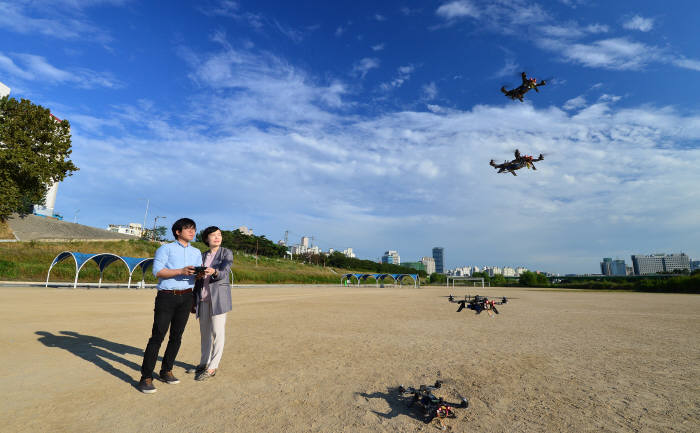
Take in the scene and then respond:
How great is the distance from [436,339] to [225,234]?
312 feet

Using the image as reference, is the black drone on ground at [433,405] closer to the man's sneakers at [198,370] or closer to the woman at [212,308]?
the woman at [212,308]

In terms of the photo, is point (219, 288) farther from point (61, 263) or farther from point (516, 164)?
point (61, 263)

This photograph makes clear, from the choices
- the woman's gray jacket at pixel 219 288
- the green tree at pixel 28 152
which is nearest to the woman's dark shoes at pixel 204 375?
the woman's gray jacket at pixel 219 288

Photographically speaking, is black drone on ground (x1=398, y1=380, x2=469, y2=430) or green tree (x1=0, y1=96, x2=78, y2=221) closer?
black drone on ground (x1=398, y1=380, x2=469, y2=430)

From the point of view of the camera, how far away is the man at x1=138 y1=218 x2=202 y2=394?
4109 mm

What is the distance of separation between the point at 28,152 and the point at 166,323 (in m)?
42.5

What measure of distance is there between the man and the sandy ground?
35 centimetres

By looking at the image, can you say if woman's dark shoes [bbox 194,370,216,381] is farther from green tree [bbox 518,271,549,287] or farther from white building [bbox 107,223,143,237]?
white building [bbox 107,223,143,237]

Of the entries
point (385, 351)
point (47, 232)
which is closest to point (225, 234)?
point (47, 232)

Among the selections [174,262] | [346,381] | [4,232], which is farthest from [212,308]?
[4,232]

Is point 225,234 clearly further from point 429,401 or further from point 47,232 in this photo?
point 429,401

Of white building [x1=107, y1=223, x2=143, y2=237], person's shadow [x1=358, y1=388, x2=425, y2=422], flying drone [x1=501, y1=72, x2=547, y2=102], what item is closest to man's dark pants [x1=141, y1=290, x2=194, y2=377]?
person's shadow [x1=358, y1=388, x2=425, y2=422]

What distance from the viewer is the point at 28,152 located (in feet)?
105

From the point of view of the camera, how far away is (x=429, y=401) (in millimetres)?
3549
